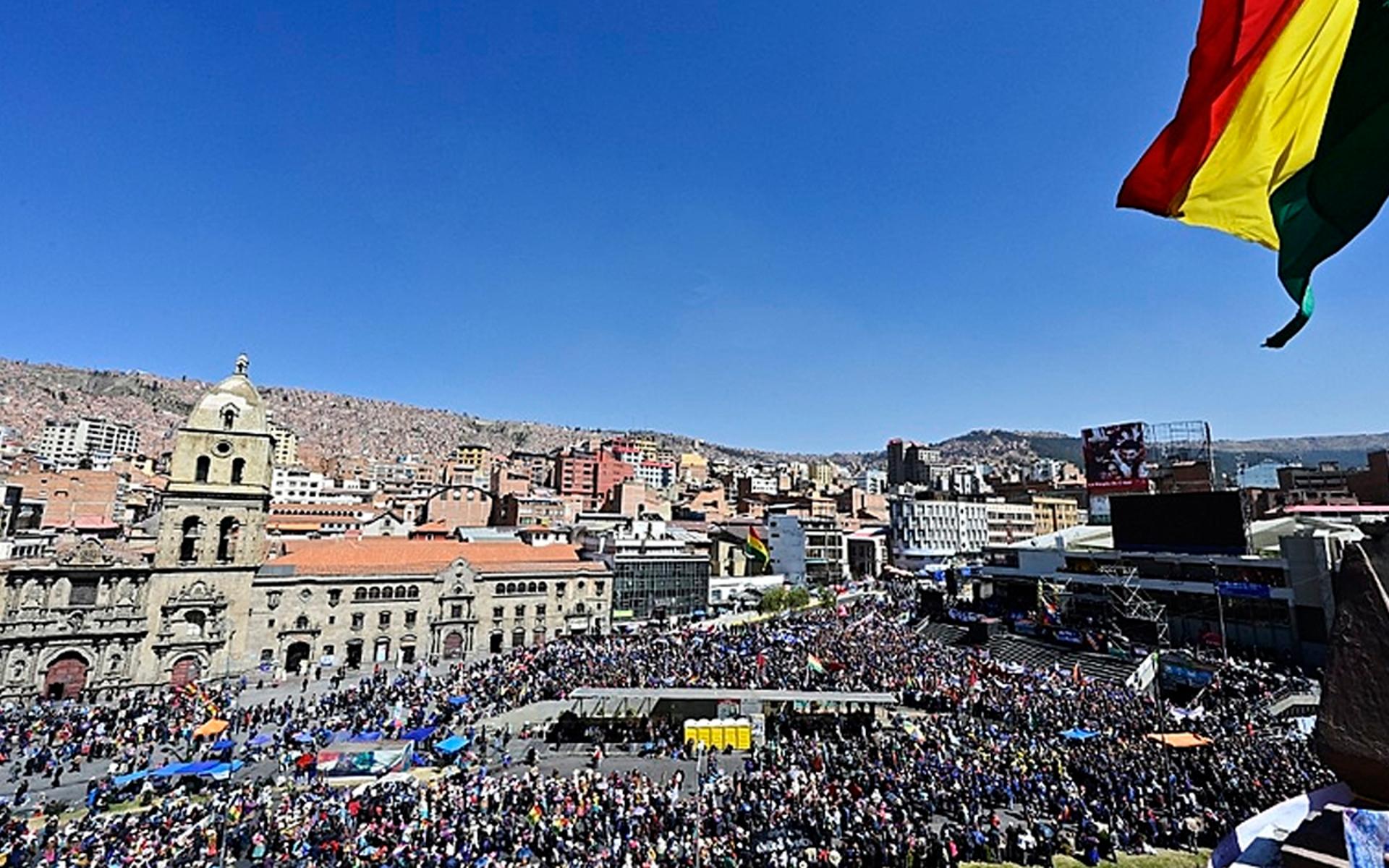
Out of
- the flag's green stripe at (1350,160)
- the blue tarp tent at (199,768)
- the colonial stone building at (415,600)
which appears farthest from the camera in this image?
the colonial stone building at (415,600)

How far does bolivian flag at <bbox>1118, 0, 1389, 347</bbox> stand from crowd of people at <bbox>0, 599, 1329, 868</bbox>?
1516 cm

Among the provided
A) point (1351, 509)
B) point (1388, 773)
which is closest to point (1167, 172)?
point (1388, 773)

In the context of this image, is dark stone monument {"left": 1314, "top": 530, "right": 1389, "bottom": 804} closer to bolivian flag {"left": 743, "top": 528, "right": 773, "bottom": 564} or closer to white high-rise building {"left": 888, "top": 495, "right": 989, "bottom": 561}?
bolivian flag {"left": 743, "top": 528, "right": 773, "bottom": 564}

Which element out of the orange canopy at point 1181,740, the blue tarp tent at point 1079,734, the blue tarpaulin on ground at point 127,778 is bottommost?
the blue tarpaulin on ground at point 127,778

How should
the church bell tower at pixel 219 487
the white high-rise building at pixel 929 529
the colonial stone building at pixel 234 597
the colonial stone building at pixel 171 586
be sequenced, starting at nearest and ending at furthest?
the colonial stone building at pixel 171 586, the colonial stone building at pixel 234 597, the church bell tower at pixel 219 487, the white high-rise building at pixel 929 529

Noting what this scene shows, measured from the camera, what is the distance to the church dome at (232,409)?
43875mm

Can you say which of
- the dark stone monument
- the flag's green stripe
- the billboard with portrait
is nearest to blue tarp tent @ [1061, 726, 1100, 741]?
the flag's green stripe

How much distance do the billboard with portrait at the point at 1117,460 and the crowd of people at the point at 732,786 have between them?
970 inches

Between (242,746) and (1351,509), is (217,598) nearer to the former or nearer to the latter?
(242,746)

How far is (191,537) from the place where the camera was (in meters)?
42.7

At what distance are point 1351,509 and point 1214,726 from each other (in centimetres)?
2453

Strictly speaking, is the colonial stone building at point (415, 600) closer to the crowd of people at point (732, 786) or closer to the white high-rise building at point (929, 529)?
the crowd of people at point (732, 786)

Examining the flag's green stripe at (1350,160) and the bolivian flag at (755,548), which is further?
the bolivian flag at (755,548)

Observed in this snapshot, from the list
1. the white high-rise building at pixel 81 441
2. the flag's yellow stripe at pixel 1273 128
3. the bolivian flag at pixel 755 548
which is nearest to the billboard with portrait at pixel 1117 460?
the bolivian flag at pixel 755 548
